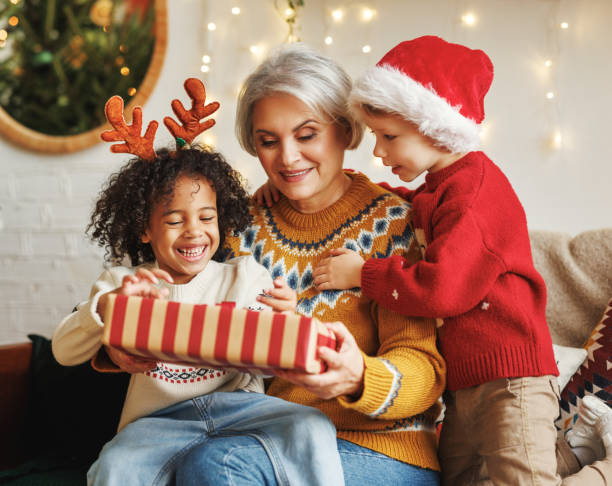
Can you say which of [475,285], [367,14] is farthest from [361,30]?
[475,285]

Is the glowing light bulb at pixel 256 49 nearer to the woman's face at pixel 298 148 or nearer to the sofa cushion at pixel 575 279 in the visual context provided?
the woman's face at pixel 298 148

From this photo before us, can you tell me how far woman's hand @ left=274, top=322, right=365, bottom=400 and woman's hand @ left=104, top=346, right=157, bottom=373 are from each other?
0.30m

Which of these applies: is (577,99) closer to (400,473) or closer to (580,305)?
(580,305)

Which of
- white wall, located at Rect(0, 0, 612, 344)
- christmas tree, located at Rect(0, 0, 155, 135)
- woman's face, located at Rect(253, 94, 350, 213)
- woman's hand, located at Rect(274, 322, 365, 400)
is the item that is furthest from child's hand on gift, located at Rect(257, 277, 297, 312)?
christmas tree, located at Rect(0, 0, 155, 135)

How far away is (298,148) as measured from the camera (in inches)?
54.5

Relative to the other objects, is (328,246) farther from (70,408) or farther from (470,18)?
(470,18)

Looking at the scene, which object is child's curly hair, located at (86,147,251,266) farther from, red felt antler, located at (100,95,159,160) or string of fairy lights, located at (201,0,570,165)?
string of fairy lights, located at (201,0,570,165)

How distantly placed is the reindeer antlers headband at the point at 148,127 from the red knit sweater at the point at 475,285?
566 millimetres

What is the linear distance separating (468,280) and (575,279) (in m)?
0.62

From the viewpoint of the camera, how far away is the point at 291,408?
112 cm

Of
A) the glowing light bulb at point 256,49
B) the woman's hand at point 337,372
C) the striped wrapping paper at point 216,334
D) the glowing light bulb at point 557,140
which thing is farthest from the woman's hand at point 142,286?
the glowing light bulb at point 256,49

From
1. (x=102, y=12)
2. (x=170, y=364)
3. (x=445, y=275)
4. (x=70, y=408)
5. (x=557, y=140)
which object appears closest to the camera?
(x=445, y=275)

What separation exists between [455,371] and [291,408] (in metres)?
0.38

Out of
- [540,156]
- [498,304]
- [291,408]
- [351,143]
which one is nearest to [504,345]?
[498,304]
